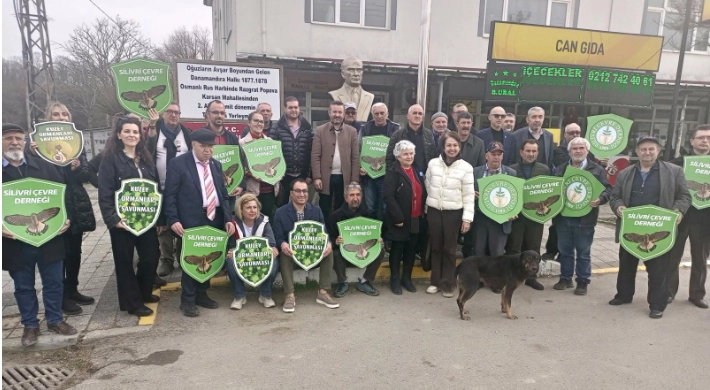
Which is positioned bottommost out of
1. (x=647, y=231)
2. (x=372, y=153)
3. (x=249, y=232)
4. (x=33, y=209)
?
(x=249, y=232)

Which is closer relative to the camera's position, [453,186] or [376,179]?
[453,186]

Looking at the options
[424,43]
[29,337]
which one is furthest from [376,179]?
[29,337]

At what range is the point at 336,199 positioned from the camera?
608 cm

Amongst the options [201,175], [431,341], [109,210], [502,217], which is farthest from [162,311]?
[502,217]

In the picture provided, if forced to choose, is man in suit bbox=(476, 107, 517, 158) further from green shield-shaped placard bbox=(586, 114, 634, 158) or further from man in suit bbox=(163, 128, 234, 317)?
man in suit bbox=(163, 128, 234, 317)

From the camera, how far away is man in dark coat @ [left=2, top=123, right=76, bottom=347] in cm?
394

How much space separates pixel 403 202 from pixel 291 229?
1.35m

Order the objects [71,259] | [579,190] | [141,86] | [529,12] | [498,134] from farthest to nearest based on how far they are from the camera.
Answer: [529,12] → [498,134] → [141,86] → [579,190] → [71,259]

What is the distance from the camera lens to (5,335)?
170 inches

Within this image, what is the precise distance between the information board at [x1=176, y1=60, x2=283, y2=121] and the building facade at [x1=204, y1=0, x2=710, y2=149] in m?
3.90

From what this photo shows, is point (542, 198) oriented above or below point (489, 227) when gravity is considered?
above

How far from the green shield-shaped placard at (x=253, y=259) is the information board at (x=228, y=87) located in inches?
126

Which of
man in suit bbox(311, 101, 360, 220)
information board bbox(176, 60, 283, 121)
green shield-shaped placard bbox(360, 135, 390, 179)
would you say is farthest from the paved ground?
information board bbox(176, 60, 283, 121)

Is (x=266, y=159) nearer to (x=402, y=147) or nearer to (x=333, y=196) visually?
(x=333, y=196)
